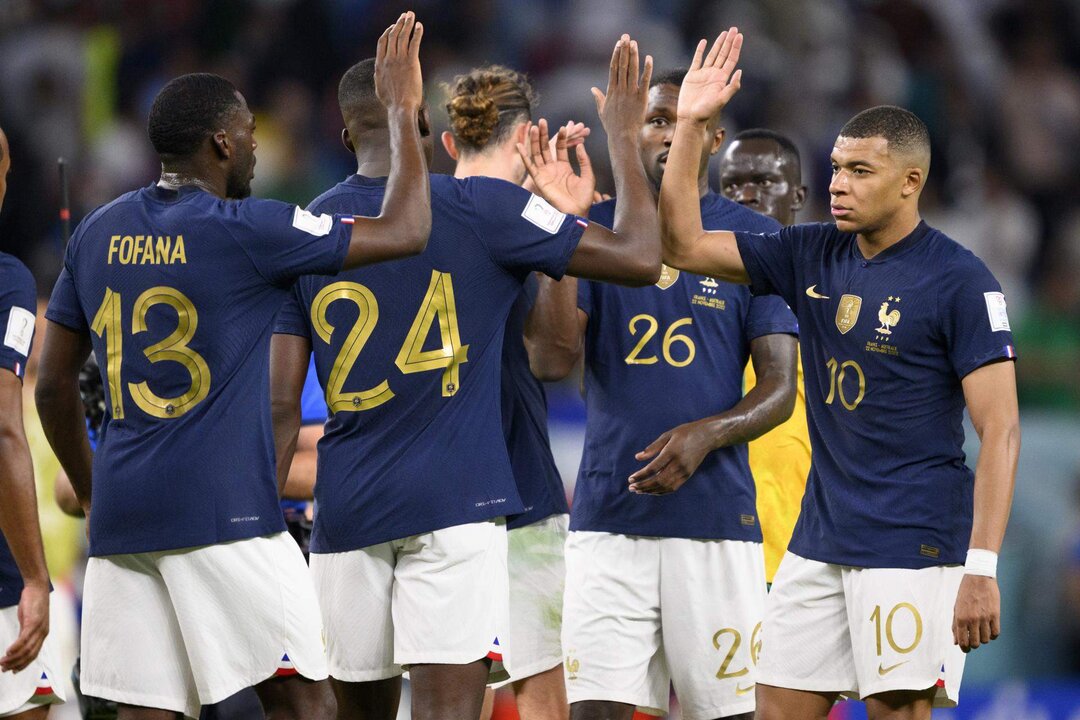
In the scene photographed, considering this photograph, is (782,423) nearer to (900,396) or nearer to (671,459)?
(671,459)

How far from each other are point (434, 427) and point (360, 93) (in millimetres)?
1164

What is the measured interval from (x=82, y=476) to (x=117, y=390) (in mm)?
640

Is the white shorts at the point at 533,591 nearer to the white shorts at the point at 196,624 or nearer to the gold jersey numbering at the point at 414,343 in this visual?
the gold jersey numbering at the point at 414,343

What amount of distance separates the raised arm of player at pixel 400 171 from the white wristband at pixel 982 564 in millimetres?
1875

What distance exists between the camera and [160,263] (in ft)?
14.3

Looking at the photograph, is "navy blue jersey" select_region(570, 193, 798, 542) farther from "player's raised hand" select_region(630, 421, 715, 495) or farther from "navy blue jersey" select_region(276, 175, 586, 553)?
"navy blue jersey" select_region(276, 175, 586, 553)

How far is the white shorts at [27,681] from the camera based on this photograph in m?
4.84

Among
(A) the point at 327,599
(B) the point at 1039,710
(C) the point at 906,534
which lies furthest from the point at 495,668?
(B) the point at 1039,710

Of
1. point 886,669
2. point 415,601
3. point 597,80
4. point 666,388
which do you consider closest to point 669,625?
point 666,388

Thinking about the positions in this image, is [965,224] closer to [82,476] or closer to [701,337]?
[701,337]

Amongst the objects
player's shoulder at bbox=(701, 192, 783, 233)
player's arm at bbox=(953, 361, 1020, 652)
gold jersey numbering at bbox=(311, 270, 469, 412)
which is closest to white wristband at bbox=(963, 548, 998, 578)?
player's arm at bbox=(953, 361, 1020, 652)

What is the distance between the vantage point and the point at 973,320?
470 cm

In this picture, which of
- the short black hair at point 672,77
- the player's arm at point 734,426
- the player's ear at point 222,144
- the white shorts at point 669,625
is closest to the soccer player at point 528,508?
the white shorts at point 669,625

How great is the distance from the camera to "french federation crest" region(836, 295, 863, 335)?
16.1 feet
